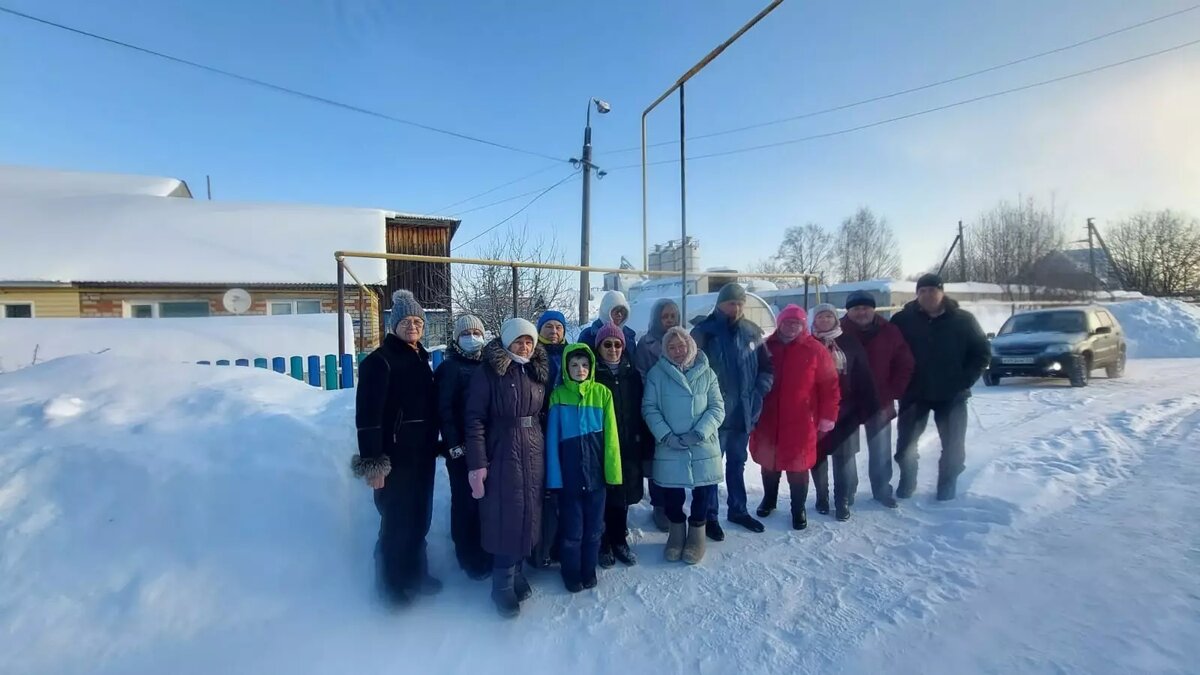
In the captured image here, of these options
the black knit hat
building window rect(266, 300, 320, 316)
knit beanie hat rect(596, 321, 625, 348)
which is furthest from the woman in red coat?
building window rect(266, 300, 320, 316)

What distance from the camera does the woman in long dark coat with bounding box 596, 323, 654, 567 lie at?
3.34 meters

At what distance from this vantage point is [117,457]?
3.15m

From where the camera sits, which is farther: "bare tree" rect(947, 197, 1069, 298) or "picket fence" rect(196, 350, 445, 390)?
"bare tree" rect(947, 197, 1069, 298)

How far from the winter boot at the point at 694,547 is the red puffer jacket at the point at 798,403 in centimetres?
91

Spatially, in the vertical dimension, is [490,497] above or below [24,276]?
below

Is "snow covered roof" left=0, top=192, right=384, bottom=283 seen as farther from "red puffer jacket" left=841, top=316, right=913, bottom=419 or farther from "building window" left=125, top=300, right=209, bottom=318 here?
"red puffer jacket" left=841, top=316, right=913, bottom=419

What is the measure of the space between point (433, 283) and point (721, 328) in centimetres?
829

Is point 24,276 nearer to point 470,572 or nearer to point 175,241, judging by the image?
point 175,241

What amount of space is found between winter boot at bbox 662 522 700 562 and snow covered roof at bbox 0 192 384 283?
15507mm

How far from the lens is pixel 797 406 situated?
12.5ft

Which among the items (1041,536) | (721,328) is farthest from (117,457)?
(1041,536)

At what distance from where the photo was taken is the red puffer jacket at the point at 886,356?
13.8ft

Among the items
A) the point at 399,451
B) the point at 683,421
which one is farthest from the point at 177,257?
the point at 683,421

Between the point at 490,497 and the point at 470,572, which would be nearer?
the point at 490,497
